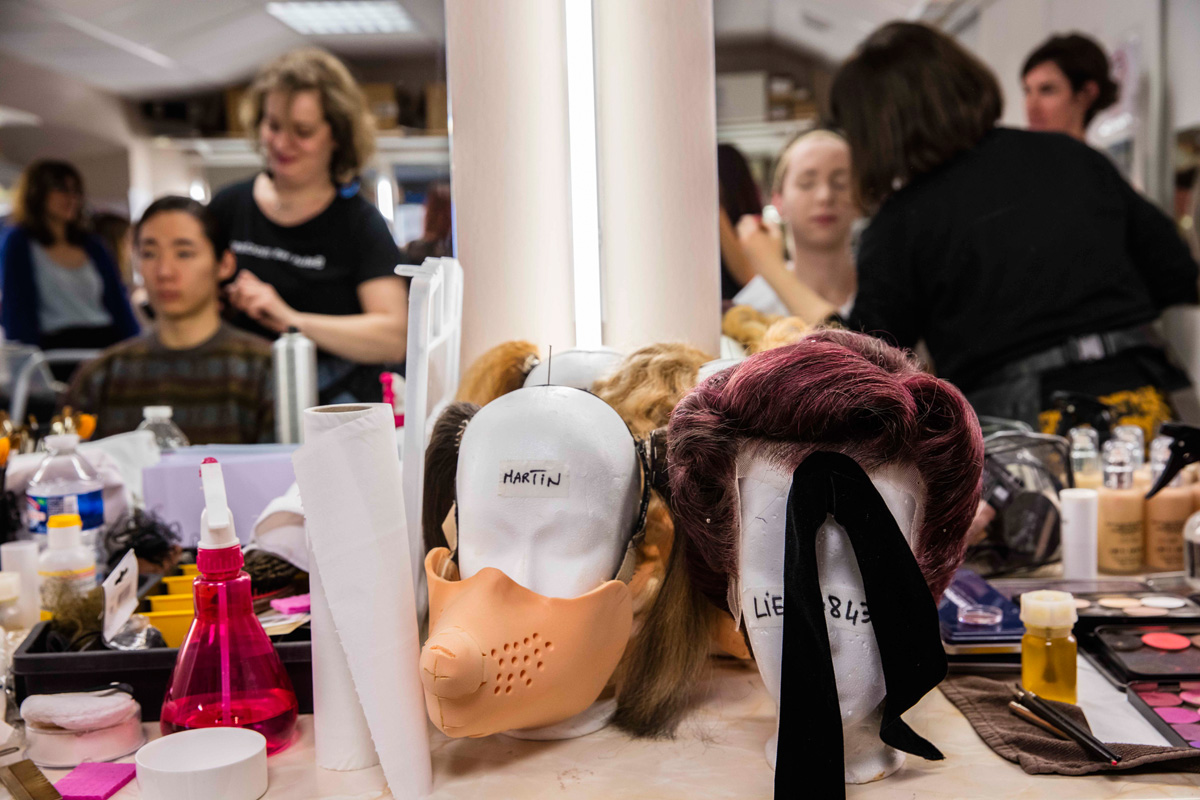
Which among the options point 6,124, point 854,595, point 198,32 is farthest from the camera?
point 6,124

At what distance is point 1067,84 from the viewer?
228 cm

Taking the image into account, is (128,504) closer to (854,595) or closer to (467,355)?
(467,355)

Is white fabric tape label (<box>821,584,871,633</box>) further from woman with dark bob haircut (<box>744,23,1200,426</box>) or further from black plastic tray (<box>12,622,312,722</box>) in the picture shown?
woman with dark bob haircut (<box>744,23,1200,426</box>)

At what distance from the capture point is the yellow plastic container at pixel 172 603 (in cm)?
93

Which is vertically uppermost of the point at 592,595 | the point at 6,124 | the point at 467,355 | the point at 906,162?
the point at 6,124

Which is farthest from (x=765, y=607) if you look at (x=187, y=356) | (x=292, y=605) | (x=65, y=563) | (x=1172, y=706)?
(x=187, y=356)

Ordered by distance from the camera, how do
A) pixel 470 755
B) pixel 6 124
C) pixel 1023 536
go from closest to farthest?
pixel 470 755, pixel 1023 536, pixel 6 124

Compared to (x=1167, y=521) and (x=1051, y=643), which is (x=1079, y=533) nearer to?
(x=1167, y=521)

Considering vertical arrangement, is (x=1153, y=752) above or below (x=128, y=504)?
below

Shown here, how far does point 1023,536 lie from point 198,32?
1.68m

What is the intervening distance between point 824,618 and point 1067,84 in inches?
84.2

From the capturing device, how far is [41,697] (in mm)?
794

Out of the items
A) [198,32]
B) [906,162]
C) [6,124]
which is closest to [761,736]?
[906,162]

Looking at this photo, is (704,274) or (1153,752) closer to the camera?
(1153,752)
